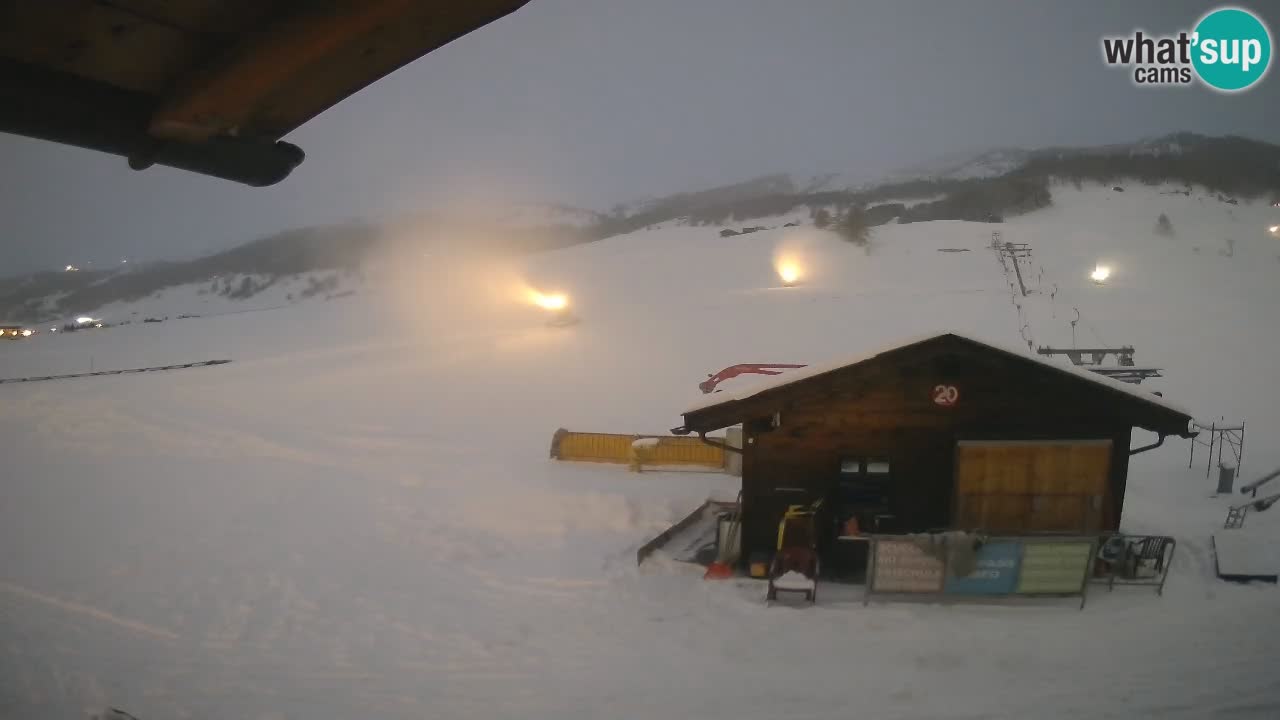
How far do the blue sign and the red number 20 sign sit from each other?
2.46m

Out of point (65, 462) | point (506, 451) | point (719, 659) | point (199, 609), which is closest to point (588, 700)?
point (719, 659)

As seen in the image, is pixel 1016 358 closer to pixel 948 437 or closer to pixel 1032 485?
pixel 948 437

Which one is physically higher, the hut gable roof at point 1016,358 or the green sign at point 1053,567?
the hut gable roof at point 1016,358

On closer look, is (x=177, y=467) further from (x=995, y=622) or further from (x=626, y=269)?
(x=626, y=269)

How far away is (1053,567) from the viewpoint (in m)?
9.66

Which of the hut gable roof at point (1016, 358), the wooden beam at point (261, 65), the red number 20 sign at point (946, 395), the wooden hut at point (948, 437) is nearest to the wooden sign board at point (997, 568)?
the wooden hut at point (948, 437)

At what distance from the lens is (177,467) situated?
62.4 feet

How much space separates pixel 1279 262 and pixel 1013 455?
41777 millimetres

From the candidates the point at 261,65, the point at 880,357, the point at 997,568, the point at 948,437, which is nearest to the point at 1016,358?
the point at 948,437

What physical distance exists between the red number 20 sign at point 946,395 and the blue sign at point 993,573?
2.46 m

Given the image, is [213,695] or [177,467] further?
[177,467]

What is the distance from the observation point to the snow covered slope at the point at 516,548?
324 inches

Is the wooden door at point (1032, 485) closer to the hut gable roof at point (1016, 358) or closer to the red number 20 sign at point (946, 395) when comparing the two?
the red number 20 sign at point (946, 395)

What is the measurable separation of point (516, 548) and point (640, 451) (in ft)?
18.8
